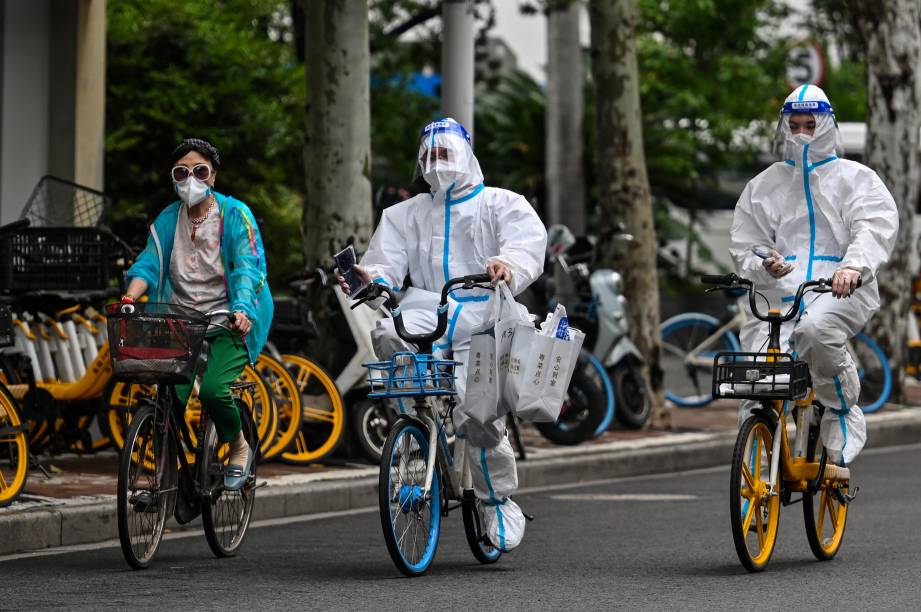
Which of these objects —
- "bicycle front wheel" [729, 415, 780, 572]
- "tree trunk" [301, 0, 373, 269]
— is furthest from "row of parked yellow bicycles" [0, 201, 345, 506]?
"bicycle front wheel" [729, 415, 780, 572]

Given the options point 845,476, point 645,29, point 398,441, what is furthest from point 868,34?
point 645,29

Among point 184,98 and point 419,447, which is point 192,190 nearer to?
point 419,447

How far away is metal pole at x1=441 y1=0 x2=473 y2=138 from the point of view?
13562mm

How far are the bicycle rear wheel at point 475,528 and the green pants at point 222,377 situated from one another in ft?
3.51

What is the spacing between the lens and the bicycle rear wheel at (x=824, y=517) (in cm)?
782

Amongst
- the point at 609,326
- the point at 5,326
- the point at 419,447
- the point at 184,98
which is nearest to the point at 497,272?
the point at 419,447

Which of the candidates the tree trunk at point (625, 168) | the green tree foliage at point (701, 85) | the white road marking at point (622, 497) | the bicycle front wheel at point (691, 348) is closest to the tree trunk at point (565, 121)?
the green tree foliage at point (701, 85)

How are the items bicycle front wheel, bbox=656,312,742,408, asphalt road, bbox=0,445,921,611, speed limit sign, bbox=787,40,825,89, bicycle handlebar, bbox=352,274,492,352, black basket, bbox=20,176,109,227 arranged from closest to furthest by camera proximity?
asphalt road, bbox=0,445,921,611, bicycle handlebar, bbox=352,274,492,352, black basket, bbox=20,176,109,227, bicycle front wheel, bbox=656,312,742,408, speed limit sign, bbox=787,40,825,89

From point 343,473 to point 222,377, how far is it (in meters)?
3.11

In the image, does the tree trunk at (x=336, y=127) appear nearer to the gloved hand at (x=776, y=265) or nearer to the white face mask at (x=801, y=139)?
the white face mask at (x=801, y=139)

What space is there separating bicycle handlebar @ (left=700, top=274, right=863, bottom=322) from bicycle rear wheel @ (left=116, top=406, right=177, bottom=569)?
2280 mm

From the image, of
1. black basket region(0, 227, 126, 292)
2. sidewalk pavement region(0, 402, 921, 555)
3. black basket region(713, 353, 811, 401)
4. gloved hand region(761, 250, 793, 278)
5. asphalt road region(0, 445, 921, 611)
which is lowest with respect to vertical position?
asphalt road region(0, 445, 921, 611)

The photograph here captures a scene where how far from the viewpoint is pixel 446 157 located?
7.62 meters

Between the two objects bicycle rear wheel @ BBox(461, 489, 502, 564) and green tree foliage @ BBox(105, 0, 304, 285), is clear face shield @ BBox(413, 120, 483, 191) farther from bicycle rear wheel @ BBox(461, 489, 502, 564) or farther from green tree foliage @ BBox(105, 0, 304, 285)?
green tree foliage @ BBox(105, 0, 304, 285)
